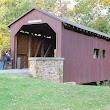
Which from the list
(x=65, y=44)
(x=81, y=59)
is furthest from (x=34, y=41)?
(x=65, y=44)

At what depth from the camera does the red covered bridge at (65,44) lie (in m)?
16.4

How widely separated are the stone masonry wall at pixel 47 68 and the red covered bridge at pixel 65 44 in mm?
839

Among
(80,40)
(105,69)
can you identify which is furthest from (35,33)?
(105,69)

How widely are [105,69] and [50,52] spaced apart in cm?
505

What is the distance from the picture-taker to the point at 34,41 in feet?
67.9

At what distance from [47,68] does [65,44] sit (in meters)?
2.32

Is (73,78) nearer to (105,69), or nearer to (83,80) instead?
(83,80)

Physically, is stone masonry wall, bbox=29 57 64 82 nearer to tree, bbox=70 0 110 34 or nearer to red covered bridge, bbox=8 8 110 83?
red covered bridge, bbox=8 8 110 83

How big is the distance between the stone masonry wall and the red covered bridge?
839mm

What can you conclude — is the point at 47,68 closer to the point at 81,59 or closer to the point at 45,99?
the point at 81,59

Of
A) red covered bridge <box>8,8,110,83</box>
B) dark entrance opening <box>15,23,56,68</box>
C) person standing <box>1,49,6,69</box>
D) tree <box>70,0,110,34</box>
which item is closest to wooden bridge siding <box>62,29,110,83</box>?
red covered bridge <box>8,8,110,83</box>

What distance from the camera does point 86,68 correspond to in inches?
778

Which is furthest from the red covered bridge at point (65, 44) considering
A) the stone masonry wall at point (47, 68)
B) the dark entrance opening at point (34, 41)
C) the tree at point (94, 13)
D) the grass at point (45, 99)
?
the tree at point (94, 13)

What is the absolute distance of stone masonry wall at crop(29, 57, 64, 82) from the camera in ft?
47.2
